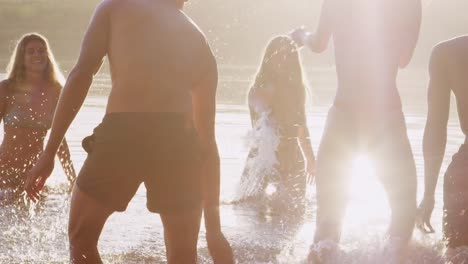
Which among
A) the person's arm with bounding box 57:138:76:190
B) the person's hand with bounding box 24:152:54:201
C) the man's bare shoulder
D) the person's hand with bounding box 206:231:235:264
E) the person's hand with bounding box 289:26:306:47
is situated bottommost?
the person's arm with bounding box 57:138:76:190

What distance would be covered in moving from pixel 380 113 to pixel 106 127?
206cm

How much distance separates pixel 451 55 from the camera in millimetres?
5504

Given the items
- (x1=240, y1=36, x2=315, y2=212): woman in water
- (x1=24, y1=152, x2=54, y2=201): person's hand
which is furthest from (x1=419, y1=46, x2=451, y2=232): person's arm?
(x1=240, y1=36, x2=315, y2=212): woman in water

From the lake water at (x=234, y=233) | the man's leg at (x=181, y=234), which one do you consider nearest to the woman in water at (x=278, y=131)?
the lake water at (x=234, y=233)

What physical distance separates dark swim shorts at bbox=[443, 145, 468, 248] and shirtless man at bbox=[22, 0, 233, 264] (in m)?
2.32

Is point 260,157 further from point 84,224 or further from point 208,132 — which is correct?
point 84,224

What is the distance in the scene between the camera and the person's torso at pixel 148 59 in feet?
12.5

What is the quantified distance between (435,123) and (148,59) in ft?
8.32

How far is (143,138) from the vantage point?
3799 millimetres

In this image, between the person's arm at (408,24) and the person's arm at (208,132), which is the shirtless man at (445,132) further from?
the person's arm at (208,132)

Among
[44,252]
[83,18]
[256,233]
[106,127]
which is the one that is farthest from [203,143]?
[83,18]

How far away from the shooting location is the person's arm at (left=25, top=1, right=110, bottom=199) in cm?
364

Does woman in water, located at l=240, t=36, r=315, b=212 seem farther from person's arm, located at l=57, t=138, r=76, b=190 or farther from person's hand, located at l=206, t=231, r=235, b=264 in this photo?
person's hand, located at l=206, t=231, r=235, b=264

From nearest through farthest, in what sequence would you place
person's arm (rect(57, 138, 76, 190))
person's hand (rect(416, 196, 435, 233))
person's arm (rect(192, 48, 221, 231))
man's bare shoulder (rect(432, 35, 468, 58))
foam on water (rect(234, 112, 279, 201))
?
person's arm (rect(192, 48, 221, 231))
man's bare shoulder (rect(432, 35, 468, 58))
person's hand (rect(416, 196, 435, 233))
person's arm (rect(57, 138, 76, 190))
foam on water (rect(234, 112, 279, 201))
